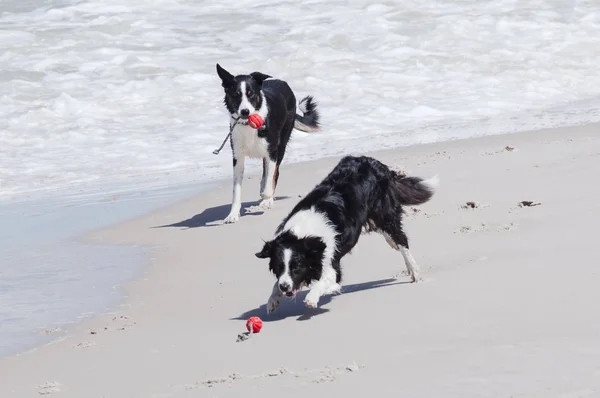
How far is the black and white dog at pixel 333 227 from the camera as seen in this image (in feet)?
19.6

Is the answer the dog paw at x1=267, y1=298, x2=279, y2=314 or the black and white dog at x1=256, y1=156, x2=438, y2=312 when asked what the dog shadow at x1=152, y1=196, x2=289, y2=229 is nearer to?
the black and white dog at x1=256, y1=156, x2=438, y2=312

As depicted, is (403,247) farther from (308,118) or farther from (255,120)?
(308,118)

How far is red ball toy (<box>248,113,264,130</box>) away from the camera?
9618 mm

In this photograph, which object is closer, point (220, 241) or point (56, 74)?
point (220, 241)

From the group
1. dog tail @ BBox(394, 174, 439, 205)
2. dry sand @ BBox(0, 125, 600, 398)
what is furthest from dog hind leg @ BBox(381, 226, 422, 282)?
dog tail @ BBox(394, 174, 439, 205)

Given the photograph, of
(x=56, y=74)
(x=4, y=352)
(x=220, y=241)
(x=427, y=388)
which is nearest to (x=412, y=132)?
(x=220, y=241)

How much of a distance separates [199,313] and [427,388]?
8.14 feet

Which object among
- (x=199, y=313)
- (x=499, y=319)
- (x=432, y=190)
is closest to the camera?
(x=499, y=319)

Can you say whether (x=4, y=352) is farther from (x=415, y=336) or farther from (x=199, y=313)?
(x=415, y=336)

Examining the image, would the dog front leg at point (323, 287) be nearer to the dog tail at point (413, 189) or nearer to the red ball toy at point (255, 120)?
the dog tail at point (413, 189)

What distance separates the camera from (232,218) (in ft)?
30.5

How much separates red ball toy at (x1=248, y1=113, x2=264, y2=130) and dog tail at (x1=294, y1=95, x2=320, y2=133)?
1660 mm

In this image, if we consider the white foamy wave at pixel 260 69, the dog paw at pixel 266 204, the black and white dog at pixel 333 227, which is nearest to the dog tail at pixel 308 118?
the white foamy wave at pixel 260 69

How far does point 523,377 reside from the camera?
150 inches
